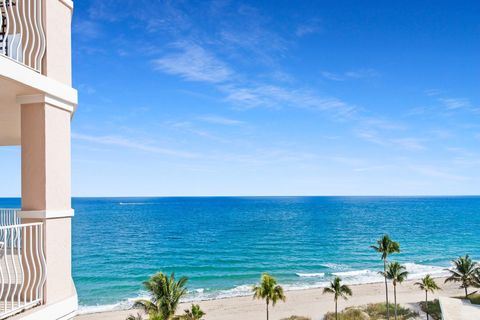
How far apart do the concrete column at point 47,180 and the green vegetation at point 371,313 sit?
3144 centimetres

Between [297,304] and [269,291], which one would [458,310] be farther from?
[297,304]

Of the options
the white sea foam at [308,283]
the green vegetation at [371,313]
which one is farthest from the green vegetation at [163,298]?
the green vegetation at [371,313]

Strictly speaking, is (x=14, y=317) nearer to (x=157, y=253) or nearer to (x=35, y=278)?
(x=35, y=278)

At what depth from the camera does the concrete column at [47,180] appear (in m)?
5.78

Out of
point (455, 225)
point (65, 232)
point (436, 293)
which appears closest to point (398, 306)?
point (436, 293)

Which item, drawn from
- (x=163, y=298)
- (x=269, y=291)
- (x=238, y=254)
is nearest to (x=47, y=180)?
(x=163, y=298)

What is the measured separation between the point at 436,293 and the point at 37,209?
48505 millimetres

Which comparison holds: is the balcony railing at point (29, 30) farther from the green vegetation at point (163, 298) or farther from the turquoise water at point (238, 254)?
the turquoise water at point (238, 254)

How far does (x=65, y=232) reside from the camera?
620 cm

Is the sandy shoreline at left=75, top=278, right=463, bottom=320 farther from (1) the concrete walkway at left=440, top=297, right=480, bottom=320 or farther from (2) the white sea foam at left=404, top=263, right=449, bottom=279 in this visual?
(1) the concrete walkway at left=440, top=297, right=480, bottom=320

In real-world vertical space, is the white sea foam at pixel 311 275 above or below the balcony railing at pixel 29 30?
below

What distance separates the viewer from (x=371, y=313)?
34.5m

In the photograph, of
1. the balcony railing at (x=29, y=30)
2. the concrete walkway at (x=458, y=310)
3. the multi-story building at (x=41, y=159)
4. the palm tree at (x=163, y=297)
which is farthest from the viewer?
the concrete walkway at (x=458, y=310)

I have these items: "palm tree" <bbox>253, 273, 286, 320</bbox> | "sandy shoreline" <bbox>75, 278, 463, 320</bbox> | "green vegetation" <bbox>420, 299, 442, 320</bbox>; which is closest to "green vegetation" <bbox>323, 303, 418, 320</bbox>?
"green vegetation" <bbox>420, 299, 442, 320</bbox>
